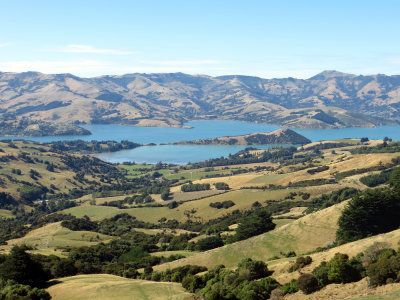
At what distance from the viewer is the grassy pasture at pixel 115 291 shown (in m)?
42.4

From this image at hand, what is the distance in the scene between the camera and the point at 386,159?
17712cm

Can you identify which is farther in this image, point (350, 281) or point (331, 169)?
point (331, 169)

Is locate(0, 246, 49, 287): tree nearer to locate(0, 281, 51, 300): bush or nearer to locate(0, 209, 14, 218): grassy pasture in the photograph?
locate(0, 281, 51, 300): bush

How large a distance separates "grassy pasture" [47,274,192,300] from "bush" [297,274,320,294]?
1170cm

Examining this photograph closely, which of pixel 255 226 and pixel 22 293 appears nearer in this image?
pixel 22 293

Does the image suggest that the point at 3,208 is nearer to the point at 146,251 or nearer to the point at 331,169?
the point at 146,251

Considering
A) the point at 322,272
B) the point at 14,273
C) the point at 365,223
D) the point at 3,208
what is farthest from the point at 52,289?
the point at 3,208

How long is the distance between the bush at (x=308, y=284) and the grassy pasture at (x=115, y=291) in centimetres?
1170

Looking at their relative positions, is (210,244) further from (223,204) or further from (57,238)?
(223,204)

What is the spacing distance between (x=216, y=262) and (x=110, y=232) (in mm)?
67512

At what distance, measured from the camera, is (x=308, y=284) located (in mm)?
37062

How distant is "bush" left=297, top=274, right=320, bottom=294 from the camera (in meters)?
37.1

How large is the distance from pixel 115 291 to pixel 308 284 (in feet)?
67.0

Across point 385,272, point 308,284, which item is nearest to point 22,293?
point 308,284
